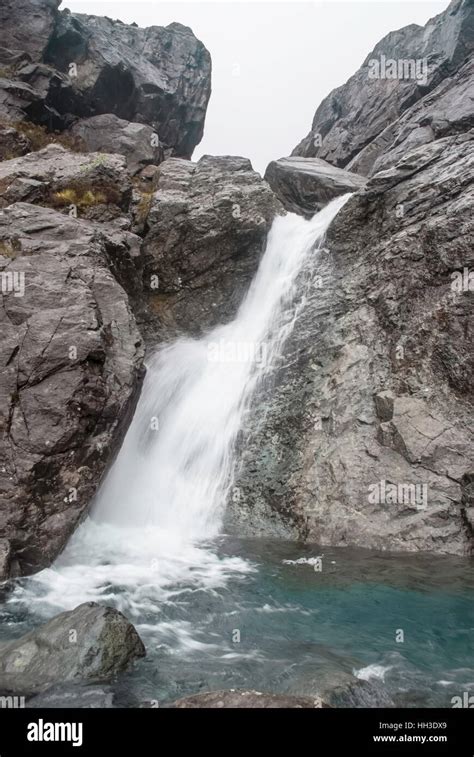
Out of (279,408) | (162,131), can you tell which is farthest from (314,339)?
(162,131)

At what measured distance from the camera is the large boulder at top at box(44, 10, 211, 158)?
1268 inches

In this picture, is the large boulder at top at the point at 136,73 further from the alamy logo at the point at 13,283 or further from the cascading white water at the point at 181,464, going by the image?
the alamy logo at the point at 13,283

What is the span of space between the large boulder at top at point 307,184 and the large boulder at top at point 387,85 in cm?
564

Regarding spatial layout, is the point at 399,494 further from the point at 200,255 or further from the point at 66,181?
the point at 66,181

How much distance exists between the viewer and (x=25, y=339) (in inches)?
442

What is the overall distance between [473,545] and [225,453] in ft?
22.0

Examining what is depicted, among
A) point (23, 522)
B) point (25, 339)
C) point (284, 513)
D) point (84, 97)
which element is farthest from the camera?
point (84, 97)

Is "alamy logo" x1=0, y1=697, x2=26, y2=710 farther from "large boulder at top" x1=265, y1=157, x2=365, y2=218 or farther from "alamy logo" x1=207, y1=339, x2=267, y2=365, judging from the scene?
"large boulder at top" x1=265, y1=157, x2=365, y2=218

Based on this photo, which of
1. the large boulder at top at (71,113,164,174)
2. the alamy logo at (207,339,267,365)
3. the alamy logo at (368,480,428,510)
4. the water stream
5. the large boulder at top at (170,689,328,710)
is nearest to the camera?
the large boulder at top at (170,689,328,710)

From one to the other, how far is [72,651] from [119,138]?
1171 inches

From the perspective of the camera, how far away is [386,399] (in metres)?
13.7

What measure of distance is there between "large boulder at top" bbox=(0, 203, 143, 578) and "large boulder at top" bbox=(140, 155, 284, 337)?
19.9 feet

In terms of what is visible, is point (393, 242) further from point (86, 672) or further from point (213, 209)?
point (86, 672)

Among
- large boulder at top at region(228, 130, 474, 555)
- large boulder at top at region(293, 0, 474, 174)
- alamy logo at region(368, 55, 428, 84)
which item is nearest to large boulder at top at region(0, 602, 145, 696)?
large boulder at top at region(228, 130, 474, 555)
